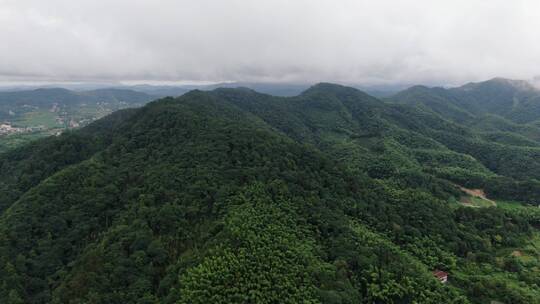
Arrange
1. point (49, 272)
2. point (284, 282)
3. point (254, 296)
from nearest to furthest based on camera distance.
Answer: point (254, 296), point (284, 282), point (49, 272)

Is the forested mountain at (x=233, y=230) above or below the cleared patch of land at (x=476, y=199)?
above

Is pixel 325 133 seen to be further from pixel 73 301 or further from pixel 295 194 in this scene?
pixel 73 301

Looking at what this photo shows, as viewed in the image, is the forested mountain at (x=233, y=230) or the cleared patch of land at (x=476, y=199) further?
the cleared patch of land at (x=476, y=199)

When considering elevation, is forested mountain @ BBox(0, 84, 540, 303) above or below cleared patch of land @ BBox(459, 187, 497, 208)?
above

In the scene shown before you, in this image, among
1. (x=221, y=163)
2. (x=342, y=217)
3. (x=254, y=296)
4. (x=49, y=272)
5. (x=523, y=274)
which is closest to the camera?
(x=254, y=296)

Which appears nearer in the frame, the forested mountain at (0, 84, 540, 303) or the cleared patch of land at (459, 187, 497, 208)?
the forested mountain at (0, 84, 540, 303)

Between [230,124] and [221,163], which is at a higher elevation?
[230,124]

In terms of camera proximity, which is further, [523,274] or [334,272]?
[523,274]

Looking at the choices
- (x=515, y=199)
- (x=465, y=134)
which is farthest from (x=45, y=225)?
(x=465, y=134)
